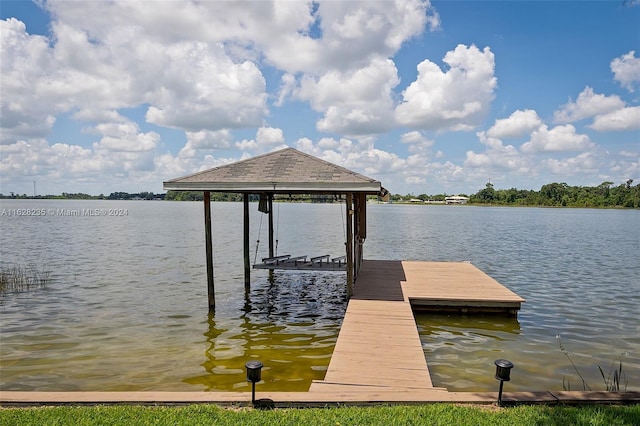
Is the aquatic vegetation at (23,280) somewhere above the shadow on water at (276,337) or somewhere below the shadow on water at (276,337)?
above

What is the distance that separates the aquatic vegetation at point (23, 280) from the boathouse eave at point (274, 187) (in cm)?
899

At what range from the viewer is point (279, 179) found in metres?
10.8

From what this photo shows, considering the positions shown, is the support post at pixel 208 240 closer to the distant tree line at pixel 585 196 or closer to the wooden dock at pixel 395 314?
the wooden dock at pixel 395 314

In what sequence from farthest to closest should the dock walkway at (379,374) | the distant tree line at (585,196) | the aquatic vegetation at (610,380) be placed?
the distant tree line at (585,196) → the aquatic vegetation at (610,380) → the dock walkway at (379,374)

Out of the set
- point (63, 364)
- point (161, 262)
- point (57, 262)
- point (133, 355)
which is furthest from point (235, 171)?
point (57, 262)

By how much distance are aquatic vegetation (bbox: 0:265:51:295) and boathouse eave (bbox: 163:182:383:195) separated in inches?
354

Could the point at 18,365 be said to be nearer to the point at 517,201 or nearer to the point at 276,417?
the point at 276,417

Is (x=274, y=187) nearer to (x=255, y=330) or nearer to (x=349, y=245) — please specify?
(x=349, y=245)

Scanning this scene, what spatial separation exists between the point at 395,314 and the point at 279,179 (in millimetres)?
4068

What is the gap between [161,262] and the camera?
75.7 ft

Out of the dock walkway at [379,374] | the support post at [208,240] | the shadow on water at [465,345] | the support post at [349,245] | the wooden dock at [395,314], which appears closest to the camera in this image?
the dock walkway at [379,374]

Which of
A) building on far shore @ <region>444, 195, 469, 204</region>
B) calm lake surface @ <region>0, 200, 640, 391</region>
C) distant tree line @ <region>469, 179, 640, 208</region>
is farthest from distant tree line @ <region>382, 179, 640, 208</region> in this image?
calm lake surface @ <region>0, 200, 640, 391</region>

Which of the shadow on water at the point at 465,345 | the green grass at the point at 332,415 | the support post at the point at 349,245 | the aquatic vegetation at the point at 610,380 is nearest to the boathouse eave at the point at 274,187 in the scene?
the support post at the point at 349,245

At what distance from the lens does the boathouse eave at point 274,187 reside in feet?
34.4
